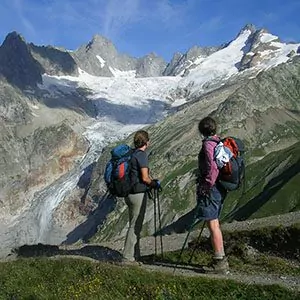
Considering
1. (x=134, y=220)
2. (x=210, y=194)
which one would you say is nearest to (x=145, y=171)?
(x=134, y=220)

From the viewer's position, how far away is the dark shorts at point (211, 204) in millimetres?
13664

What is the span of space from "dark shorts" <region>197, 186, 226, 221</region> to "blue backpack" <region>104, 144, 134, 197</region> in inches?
87.6

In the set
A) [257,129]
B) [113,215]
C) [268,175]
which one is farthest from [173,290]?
[257,129]

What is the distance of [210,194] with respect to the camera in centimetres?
1363

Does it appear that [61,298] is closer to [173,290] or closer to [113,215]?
[173,290]

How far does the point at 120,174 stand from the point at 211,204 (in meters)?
2.74

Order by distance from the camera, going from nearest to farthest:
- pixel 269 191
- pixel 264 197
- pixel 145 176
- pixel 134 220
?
1. pixel 145 176
2. pixel 134 220
3. pixel 264 197
4. pixel 269 191

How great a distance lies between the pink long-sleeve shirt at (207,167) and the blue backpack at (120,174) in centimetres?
222

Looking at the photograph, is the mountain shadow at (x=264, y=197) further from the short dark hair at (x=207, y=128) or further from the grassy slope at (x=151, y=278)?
the short dark hair at (x=207, y=128)

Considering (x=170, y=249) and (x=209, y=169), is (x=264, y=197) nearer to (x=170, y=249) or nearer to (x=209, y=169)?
(x=170, y=249)

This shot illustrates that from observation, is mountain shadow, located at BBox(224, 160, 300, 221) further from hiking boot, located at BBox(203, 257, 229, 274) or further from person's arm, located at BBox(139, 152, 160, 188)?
hiking boot, located at BBox(203, 257, 229, 274)

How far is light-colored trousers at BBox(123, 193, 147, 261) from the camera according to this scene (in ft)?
49.7

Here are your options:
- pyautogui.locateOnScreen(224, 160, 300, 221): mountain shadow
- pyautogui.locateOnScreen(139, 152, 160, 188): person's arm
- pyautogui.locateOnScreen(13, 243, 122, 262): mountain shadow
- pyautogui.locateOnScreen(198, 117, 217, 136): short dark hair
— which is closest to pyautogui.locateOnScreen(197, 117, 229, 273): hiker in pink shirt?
pyautogui.locateOnScreen(198, 117, 217, 136): short dark hair

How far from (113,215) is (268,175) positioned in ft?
224
